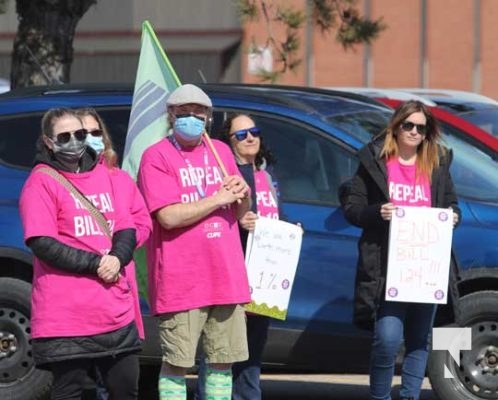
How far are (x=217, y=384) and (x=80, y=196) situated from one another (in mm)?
1383

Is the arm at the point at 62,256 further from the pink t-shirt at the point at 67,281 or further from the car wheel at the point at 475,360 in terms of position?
the car wheel at the point at 475,360

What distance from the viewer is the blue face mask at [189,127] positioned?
22.1ft

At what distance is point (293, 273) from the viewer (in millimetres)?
7348

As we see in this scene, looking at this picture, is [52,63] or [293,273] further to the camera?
[52,63]

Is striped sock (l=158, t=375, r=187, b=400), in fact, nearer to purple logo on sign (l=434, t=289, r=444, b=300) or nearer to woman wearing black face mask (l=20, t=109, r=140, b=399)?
woman wearing black face mask (l=20, t=109, r=140, b=399)

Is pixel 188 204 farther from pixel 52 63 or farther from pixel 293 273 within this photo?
pixel 52 63

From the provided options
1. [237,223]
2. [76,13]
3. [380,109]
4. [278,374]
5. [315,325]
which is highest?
[76,13]

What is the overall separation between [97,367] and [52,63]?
23.4ft

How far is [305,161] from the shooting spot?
790 centimetres

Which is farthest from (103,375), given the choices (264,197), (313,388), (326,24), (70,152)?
(326,24)

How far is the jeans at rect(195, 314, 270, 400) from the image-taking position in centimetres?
746

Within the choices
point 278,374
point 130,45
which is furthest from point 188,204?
point 130,45

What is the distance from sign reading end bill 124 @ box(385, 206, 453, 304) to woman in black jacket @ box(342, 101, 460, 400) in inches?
2.1

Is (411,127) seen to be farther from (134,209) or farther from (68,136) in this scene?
(68,136)
